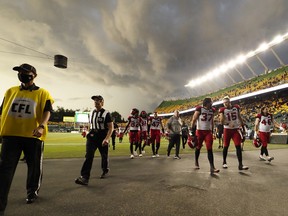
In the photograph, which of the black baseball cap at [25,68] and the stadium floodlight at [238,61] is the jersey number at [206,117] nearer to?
the black baseball cap at [25,68]

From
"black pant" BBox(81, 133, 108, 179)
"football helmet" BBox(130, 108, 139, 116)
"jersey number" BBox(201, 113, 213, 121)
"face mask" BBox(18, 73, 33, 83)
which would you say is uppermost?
"football helmet" BBox(130, 108, 139, 116)

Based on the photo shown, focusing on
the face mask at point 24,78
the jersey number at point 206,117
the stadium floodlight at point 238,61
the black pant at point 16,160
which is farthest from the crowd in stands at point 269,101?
the face mask at point 24,78

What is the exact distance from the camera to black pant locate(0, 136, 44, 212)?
10.00ft

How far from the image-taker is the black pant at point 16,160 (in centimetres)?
305

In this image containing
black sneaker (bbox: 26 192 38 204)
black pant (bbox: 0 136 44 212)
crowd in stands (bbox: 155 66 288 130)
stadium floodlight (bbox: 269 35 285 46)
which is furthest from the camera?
stadium floodlight (bbox: 269 35 285 46)

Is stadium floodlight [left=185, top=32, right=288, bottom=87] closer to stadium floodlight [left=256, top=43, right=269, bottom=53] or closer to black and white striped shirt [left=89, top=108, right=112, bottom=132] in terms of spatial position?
stadium floodlight [left=256, top=43, right=269, bottom=53]

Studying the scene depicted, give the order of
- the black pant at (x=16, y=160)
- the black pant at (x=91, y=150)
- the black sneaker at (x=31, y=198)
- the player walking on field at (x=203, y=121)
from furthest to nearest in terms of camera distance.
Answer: the player walking on field at (x=203, y=121) < the black pant at (x=91, y=150) < the black sneaker at (x=31, y=198) < the black pant at (x=16, y=160)

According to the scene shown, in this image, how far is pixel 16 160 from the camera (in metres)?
3.26

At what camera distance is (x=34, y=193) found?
12.2ft

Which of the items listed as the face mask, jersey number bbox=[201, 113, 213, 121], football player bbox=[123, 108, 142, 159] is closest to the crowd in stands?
football player bbox=[123, 108, 142, 159]

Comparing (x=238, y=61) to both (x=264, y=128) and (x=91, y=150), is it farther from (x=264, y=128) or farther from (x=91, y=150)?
(x=91, y=150)

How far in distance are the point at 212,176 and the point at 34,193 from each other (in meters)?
4.14

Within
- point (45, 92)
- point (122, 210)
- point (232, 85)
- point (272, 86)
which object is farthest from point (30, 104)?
point (232, 85)

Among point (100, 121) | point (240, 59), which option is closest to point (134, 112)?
point (100, 121)
